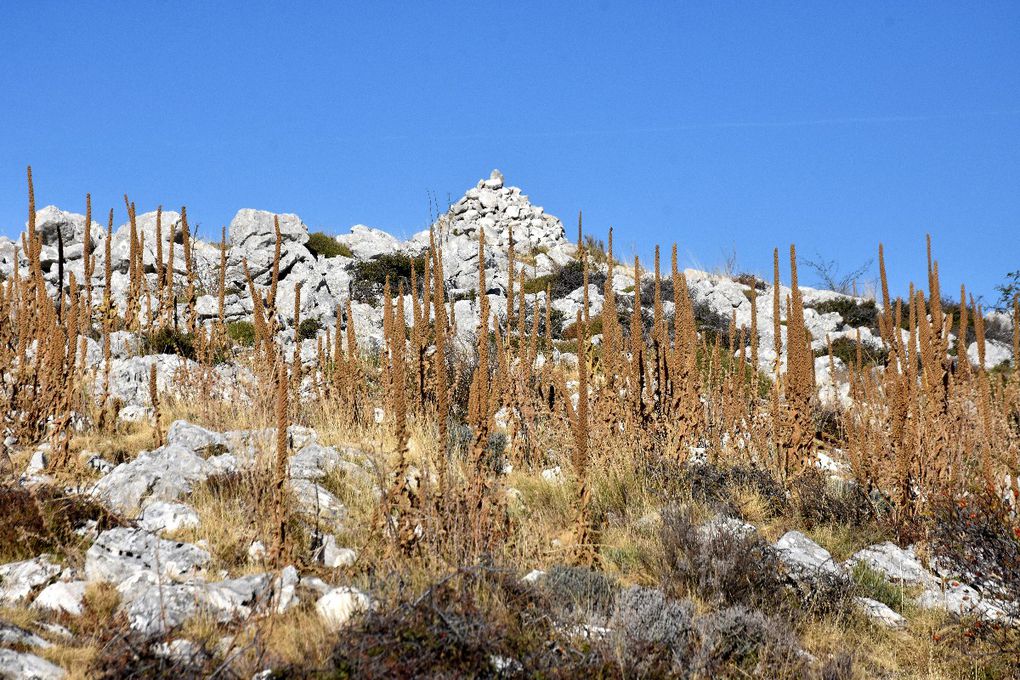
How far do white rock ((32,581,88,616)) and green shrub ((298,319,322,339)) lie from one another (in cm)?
990

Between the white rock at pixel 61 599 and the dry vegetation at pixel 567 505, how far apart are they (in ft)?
0.33

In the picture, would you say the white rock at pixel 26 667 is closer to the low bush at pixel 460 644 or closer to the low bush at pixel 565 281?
the low bush at pixel 460 644

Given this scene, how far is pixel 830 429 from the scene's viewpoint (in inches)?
446

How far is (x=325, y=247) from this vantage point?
66.6ft

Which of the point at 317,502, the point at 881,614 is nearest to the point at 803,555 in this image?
the point at 881,614

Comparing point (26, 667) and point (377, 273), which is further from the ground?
point (377, 273)

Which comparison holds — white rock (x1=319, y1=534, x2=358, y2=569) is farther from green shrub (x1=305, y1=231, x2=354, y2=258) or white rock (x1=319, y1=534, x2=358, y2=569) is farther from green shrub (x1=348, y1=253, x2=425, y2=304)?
green shrub (x1=305, y1=231, x2=354, y2=258)

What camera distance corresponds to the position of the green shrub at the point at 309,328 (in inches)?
569

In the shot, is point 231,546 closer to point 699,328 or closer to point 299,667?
point 299,667

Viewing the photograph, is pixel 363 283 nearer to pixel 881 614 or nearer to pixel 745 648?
pixel 881 614

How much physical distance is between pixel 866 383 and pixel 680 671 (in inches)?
263

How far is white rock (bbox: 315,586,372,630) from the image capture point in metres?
4.18

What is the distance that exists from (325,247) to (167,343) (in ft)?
31.0

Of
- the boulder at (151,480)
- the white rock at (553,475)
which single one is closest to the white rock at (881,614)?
the white rock at (553,475)
